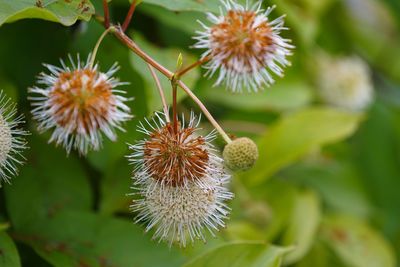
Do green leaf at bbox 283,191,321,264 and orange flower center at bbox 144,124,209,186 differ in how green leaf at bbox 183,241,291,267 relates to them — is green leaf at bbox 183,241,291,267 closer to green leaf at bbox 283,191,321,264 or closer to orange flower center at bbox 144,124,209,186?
orange flower center at bbox 144,124,209,186

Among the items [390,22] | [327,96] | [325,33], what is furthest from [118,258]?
[390,22]

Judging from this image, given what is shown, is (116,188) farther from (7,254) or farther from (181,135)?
(181,135)

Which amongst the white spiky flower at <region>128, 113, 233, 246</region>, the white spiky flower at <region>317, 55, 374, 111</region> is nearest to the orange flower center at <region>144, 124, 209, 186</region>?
the white spiky flower at <region>128, 113, 233, 246</region>

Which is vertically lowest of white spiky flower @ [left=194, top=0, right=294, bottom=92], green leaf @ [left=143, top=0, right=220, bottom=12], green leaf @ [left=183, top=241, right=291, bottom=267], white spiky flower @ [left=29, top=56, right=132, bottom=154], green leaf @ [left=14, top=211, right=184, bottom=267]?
green leaf @ [left=14, top=211, right=184, bottom=267]

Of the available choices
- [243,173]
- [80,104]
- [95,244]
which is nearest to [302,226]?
[243,173]

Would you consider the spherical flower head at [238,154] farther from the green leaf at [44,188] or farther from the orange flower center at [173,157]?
the green leaf at [44,188]

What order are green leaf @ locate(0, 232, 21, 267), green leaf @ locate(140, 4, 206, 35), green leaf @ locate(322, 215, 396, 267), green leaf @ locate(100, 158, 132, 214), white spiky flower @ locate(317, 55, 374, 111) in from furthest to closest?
white spiky flower @ locate(317, 55, 374, 111), green leaf @ locate(322, 215, 396, 267), green leaf @ locate(140, 4, 206, 35), green leaf @ locate(100, 158, 132, 214), green leaf @ locate(0, 232, 21, 267)

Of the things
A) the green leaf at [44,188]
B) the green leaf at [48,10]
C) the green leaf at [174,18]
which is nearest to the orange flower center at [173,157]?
the green leaf at [48,10]

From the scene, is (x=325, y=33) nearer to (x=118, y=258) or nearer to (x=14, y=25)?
(x=14, y=25)
